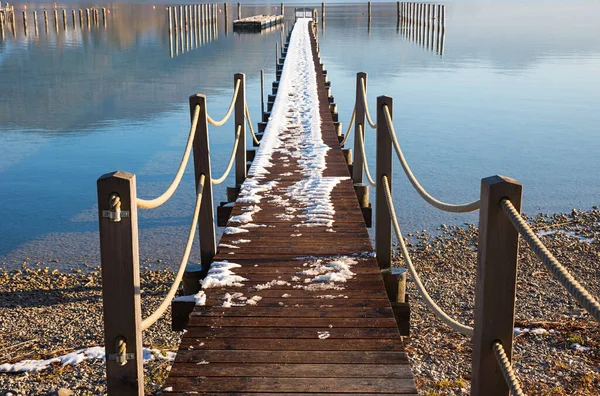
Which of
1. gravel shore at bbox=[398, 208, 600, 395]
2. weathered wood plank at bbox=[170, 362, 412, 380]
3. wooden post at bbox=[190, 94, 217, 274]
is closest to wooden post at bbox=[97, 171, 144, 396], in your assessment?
weathered wood plank at bbox=[170, 362, 412, 380]

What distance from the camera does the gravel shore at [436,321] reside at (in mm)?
5680

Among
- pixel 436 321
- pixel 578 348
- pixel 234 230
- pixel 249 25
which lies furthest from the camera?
pixel 249 25

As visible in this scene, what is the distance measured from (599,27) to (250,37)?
107 feet

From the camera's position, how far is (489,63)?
36.3m

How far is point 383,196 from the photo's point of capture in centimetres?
557

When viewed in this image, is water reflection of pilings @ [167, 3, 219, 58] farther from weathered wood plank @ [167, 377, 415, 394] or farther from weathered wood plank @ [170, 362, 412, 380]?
weathered wood plank @ [167, 377, 415, 394]

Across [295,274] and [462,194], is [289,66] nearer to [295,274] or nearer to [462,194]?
[462,194]

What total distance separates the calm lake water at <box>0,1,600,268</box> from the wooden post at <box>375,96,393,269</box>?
5286 millimetres

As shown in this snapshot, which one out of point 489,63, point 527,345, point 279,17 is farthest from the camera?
point 279,17

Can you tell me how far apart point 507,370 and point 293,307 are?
210cm

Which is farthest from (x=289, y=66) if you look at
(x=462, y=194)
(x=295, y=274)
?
(x=295, y=274)

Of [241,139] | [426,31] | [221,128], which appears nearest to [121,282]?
[241,139]

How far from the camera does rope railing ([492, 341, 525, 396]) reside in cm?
237

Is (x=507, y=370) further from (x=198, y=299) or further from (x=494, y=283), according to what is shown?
(x=198, y=299)
